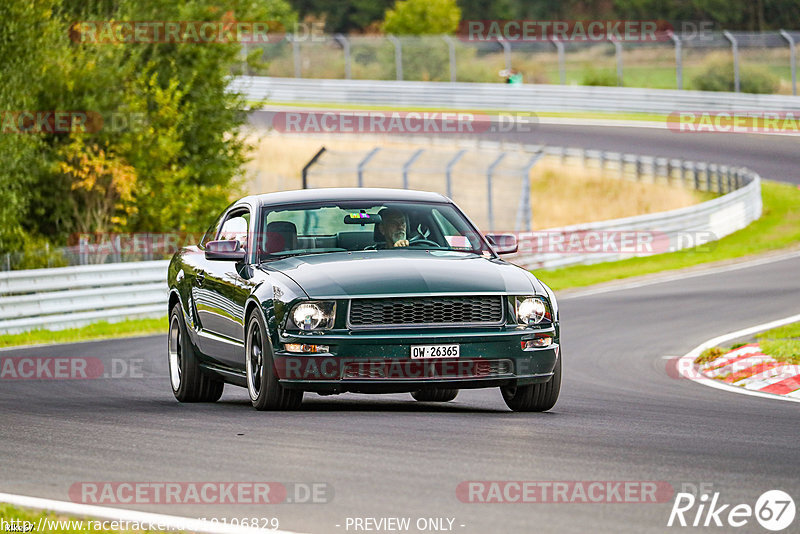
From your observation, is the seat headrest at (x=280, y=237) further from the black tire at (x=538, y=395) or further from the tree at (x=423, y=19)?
the tree at (x=423, y=19)

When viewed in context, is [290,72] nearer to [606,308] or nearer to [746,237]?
[746,237]

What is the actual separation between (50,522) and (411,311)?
11.7ft

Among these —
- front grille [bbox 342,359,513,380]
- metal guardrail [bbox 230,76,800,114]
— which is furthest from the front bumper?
metal guardrail [bbox 230,76,800,114]

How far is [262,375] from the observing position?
9703mm

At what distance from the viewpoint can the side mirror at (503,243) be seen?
35.3ft

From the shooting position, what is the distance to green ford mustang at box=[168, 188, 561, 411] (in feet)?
30.6

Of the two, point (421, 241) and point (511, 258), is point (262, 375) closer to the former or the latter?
point (421, 241)

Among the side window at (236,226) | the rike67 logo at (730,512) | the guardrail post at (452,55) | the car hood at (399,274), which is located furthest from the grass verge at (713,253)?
the rike67 logo at (730,512)

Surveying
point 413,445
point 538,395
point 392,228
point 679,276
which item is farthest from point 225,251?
point 679,276

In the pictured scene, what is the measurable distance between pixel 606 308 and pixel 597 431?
13.1 meters

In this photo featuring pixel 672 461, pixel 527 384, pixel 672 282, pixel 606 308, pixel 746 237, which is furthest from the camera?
pixel 746 237

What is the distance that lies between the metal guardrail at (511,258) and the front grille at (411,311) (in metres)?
13.0

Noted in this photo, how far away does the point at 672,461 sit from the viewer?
24.8 feet

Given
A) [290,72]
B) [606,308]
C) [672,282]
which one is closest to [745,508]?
[606,308]
